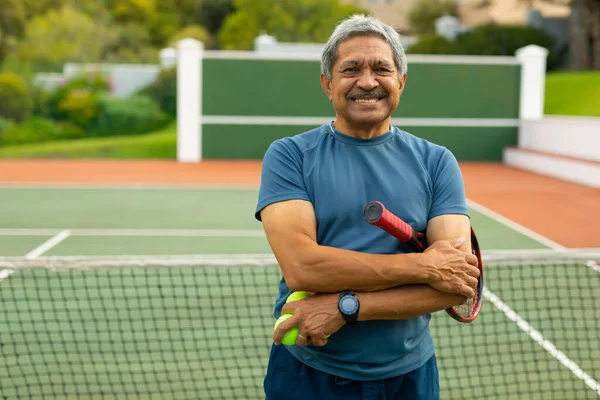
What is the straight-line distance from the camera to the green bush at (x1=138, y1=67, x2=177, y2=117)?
894 inches

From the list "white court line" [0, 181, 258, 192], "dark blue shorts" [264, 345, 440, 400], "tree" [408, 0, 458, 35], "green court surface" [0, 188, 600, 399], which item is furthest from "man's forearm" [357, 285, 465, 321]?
"tree" [408, 0, 458, 35]

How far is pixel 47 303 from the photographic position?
19.2 feet

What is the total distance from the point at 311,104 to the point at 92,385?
1357 centimetres

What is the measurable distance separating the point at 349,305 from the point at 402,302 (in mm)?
153

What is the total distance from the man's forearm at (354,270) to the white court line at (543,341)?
99.5 inches

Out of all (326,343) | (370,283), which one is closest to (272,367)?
(326,343)

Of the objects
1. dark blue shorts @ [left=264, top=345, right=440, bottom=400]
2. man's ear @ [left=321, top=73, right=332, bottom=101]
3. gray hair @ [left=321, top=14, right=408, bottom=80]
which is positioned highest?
gray hair @ [left=321, top=14, right=408, bottom=80]

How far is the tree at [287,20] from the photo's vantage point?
33.1m

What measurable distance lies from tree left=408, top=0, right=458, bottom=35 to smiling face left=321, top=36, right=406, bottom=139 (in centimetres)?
3582

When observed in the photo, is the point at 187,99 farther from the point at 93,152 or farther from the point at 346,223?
the point at 346,223

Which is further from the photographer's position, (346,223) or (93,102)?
(93,102)

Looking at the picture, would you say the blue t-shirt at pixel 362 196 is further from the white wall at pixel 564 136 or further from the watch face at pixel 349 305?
the white wall at pixel 564 136

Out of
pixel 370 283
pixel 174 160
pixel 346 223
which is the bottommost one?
pixel 174 160

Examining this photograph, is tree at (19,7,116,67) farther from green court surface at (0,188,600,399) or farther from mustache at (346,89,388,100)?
mustache at (346,89,388,100)
